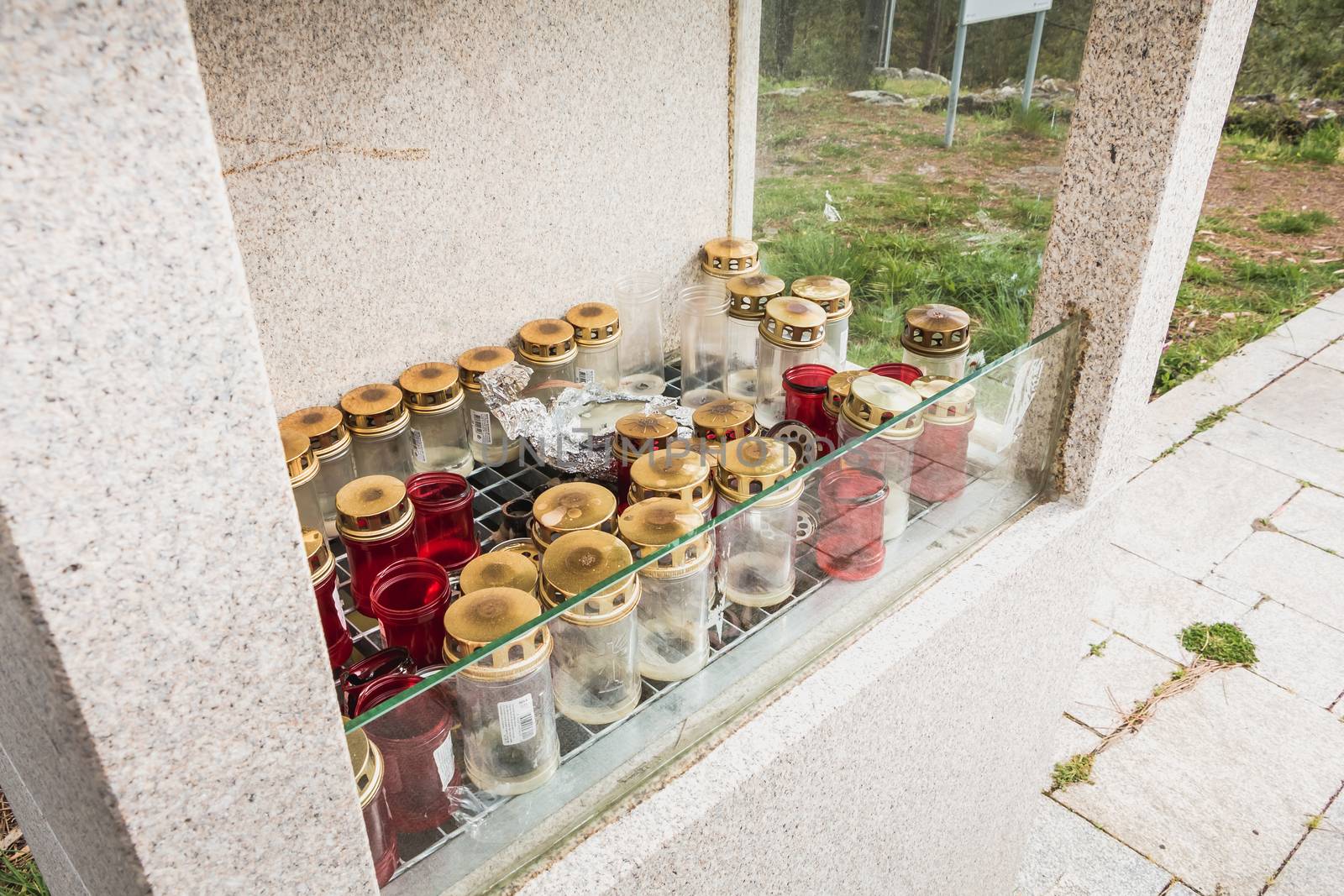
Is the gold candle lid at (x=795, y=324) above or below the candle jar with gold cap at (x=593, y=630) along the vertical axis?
above

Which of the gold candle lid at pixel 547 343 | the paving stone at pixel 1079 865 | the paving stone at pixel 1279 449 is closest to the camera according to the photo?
the gold candle lid at pixel 547 343

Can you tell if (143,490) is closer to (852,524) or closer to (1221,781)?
(852,524)

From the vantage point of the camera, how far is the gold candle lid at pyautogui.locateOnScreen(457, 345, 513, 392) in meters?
1.54

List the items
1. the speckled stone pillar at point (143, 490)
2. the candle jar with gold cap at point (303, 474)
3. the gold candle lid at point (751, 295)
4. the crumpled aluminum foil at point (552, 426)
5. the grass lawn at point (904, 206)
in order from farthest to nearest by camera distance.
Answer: the grass lawn at point (904, 206)
the gold candle lid at point (751, 295)
the crumpled aluminum foil at point (552, 426)
the candle jar with gold cap at point (303, 474)
the speckled stone pillar at point (143, 490)

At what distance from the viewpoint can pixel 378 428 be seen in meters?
1.42

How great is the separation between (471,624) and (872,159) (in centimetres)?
162

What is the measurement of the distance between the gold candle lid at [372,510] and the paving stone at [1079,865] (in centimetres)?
187

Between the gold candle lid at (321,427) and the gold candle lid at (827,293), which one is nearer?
the gold candle lid at (321,427)

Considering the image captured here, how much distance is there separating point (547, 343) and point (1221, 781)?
7.38 feet

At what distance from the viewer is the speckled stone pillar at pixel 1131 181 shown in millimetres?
1170

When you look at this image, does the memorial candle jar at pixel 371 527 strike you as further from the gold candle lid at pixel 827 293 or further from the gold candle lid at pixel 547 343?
the gold candle lid at pixel 827 293

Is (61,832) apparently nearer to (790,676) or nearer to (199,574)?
(199,574)

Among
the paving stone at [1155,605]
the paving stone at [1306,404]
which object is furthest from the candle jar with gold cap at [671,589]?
the paving stone at [1306,404]

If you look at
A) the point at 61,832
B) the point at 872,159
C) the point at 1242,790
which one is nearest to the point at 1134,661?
the point at 1242,790
